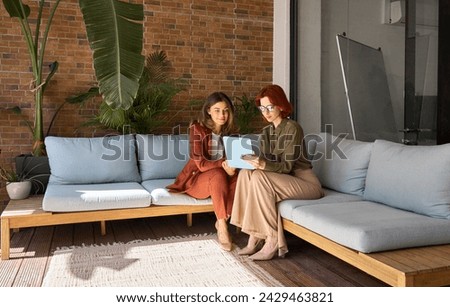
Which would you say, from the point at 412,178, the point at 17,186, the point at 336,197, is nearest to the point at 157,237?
the point at 17,186

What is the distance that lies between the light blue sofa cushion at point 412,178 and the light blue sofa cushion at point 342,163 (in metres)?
0.18

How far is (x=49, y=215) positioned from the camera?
3.19 meters

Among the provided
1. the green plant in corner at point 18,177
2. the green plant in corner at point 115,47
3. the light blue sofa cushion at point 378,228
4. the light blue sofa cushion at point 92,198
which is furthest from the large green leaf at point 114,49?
the green plant in corner at point 18,177

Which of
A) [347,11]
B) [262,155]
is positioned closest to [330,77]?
[347,11]

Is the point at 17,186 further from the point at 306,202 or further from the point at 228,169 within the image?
the point at 306,202

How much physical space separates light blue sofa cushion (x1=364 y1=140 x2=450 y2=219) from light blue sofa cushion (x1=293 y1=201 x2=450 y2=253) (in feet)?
0.25

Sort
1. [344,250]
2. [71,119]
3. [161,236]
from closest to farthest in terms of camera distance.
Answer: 1. [344,250]
2. [161,236]
3. [71,119]

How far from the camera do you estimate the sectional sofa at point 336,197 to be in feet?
7.23

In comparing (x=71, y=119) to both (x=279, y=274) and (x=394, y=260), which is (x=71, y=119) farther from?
(x=394, y=260)

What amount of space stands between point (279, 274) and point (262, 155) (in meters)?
0.94

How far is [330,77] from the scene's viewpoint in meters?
4.50

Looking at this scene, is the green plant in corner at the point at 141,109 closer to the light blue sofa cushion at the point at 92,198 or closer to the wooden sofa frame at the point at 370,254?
the light blue sofa cushion at the point at 92,198

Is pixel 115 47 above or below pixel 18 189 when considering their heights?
above

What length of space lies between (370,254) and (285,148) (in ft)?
3.45
